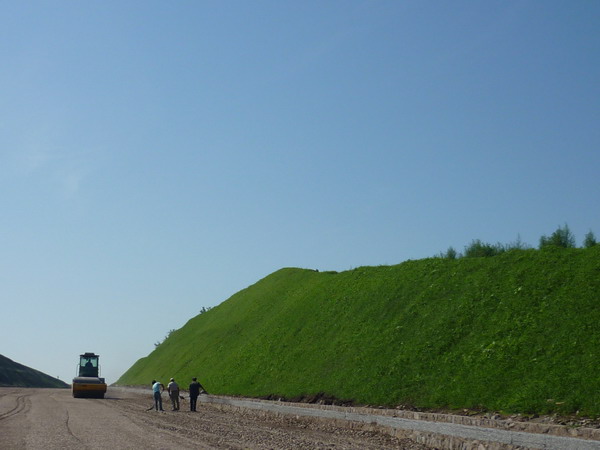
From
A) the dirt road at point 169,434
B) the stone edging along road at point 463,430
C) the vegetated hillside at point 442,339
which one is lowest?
the dirt road at point 169,434

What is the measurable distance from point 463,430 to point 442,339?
49.2 ft

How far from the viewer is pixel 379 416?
26094 millimetres

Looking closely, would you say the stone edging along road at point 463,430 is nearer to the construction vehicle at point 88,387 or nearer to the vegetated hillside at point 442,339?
the vegetated hillside at point 442,339

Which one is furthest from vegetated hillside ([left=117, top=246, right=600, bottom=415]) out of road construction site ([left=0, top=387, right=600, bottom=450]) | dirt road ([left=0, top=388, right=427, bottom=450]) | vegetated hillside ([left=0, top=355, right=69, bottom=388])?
vegetated hillside ([left=0, top=355, right=69, bottom=388])

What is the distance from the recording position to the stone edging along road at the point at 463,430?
17766 mm

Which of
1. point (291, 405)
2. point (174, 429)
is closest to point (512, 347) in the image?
point (291, 405)

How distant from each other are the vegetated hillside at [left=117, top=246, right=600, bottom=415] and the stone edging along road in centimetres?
304

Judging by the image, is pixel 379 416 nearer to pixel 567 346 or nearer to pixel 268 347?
pixel 567 346

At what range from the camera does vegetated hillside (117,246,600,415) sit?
2761 centimetres

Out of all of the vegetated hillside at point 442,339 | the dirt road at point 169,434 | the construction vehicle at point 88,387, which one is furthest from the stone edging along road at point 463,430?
the construction vehicle at point 88,387

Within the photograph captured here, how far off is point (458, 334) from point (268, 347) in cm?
2278

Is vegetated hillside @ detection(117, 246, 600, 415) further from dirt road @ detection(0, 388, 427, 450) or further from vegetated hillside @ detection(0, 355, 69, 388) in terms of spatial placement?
vegetated hillside @ detection(0, 355, 69, 388)

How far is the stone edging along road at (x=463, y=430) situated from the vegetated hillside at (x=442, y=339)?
3042 mm

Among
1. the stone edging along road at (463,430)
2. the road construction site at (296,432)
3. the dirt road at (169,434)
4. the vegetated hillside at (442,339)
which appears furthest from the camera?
the vegetated hillside at (442,339)
